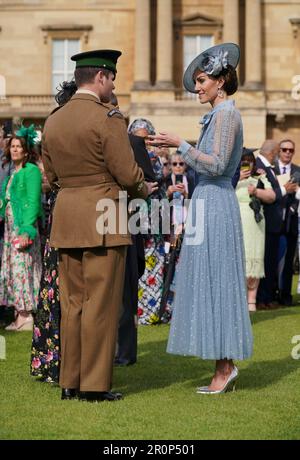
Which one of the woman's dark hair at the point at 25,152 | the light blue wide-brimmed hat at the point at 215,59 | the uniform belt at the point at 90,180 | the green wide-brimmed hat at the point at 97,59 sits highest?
the light blue wide-brimmed hat at the point at 215,59

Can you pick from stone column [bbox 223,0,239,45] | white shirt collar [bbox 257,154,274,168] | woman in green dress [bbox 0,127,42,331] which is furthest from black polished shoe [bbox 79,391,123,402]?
stone column [bbox 223,0,239,45]

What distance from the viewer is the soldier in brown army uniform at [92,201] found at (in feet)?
22.6

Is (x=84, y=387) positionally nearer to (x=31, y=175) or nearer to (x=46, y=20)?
(x=31, y=175)

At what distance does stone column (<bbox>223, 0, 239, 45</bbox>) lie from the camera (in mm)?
42531

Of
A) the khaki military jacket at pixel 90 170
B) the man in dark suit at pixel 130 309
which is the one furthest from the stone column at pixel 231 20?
the khaki military jacket at pixel 90 170

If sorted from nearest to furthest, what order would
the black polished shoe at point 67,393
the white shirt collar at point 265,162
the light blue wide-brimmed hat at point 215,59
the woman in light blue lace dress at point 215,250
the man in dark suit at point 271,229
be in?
the black polished shoe at point 67,393, the woman in light blue lace dress at point 215,250, the light blue wide-brimmed hat at point 215,59, the man in dark suit at point 271,229, the white shirt collar at point 265,162

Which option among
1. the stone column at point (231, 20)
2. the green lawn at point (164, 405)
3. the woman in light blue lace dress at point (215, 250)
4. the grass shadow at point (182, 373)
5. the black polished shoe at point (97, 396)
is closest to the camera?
the green lawn at point (164, 405)

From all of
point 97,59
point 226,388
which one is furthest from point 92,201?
point 226,388

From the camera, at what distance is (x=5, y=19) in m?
42.8

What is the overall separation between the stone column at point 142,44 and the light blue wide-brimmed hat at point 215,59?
114ft

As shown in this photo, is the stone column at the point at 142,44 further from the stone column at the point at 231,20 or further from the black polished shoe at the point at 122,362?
the black polished shoe at the point at 122,362

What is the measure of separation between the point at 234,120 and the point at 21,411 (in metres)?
2.37

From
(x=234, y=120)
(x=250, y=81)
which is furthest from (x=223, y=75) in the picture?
(x=250, y=81)

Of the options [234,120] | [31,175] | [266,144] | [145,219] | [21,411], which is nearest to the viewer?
[21,411]
